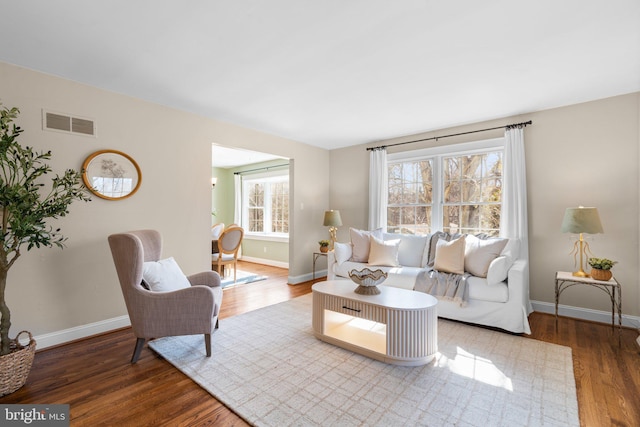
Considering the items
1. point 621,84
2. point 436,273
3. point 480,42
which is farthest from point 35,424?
point 621,84

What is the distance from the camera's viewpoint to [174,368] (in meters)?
2.24

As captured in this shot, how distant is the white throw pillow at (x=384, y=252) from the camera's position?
153 inches

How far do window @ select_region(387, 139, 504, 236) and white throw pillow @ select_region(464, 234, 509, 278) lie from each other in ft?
2.68

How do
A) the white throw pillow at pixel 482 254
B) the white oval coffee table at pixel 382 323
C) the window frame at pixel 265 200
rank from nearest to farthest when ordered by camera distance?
the white oval coffee table at pixel 382 323, the white throw pillow at pixel 482 254, the window frame at pixel 265 200

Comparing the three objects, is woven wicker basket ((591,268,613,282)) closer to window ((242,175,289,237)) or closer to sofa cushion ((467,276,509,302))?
sofa cushion ((467,276,509,302))

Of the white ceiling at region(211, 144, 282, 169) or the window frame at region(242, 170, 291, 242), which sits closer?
the white ceiling at region(211, 144, 282, 169)

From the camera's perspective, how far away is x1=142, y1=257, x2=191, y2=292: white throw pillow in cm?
249

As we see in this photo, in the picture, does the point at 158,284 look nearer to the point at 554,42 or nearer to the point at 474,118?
the point at 554,42

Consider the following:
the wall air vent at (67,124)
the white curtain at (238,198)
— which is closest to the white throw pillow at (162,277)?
the wall air vent at (67,124)

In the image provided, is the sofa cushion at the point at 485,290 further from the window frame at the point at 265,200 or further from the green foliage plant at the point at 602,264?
the window frame at the point at 265,200

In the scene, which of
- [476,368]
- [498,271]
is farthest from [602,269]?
[476,368]

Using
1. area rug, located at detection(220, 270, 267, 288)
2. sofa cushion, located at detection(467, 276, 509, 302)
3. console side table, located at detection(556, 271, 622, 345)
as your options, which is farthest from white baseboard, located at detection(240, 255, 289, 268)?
console side table, located at detection(556, 271, 622, 345)

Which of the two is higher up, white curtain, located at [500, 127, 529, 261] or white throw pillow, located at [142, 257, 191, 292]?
white curtain, located at [500, 127, 529, 261]

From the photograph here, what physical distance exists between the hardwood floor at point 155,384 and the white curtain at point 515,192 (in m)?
1.14
